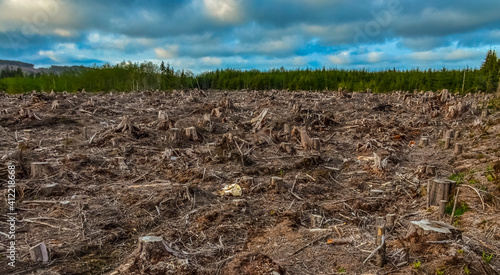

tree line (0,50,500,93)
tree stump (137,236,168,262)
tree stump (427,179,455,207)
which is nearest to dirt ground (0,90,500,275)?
tree stump (137,236,168,262)

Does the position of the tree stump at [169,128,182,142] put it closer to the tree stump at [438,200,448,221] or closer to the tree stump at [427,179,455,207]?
the tree stump at [427,179,455,207]

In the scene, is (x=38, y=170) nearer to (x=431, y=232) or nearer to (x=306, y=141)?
(x=306, y=141)

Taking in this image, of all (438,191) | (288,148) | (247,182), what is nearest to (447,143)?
(288,148)

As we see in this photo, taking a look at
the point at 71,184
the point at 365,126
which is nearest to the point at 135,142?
the point at 71,184

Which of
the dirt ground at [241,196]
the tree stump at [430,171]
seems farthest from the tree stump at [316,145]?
the tree stump at [430,171]

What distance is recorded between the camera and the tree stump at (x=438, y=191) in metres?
4.28

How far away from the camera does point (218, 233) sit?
3.88 meters

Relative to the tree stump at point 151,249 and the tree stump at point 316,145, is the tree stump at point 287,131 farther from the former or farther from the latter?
the tree stump at point 151,249

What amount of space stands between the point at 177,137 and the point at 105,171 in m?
2.03

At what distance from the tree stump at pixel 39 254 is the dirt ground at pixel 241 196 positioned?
0.05 meters

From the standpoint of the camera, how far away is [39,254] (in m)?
3.32

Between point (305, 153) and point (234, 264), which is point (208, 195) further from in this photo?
point (305, 153)

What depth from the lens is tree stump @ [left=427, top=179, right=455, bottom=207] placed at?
428cm

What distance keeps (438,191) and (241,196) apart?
2.40 metres
